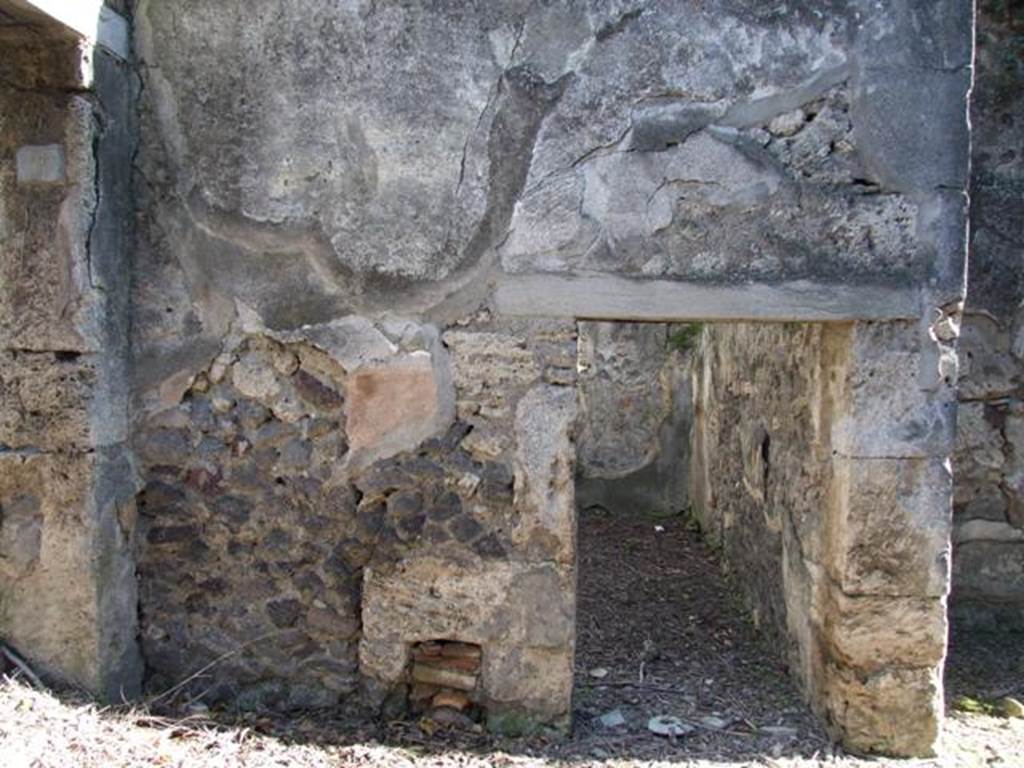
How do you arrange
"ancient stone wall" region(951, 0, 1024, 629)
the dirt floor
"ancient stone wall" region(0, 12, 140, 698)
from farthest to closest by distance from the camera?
"ancient stone wall" region(951, 0, 1024, 629)
"ancient stone wall" region(0, 12, 140, 698)
the dirt floor

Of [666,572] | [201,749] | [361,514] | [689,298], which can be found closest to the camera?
[201,749]

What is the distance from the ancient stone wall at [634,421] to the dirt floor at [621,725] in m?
2.14

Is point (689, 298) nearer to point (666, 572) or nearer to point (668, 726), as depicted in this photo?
point (668, 726)

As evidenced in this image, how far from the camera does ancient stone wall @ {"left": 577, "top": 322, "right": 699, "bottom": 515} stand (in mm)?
6582

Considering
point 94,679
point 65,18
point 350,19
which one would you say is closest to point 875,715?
point 94,679

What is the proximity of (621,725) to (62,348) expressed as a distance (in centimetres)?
219

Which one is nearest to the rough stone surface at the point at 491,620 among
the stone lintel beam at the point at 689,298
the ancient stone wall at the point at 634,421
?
the stone lintel beam at the point at 689,298

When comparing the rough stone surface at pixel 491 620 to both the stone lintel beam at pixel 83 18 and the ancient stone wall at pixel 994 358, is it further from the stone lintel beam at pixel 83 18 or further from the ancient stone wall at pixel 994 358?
the ancient stone wall at pixel 994 358

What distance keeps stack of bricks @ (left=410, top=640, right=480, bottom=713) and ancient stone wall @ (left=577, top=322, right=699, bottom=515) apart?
3.68 m

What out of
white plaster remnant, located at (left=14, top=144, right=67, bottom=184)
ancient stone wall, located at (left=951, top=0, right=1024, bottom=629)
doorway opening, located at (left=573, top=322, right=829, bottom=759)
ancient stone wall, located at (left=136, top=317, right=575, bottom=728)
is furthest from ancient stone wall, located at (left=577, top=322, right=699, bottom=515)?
white plaster remnant, located at (left=14, top=144, right=67, bottom=184)

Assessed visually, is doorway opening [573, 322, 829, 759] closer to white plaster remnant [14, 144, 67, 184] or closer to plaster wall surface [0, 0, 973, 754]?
plaster wall surface [0, 0, 973, 754]

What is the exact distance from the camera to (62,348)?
2723 mm

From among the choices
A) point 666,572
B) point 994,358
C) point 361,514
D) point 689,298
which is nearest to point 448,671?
point 361,514

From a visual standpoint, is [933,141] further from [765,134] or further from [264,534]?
[264,534]
